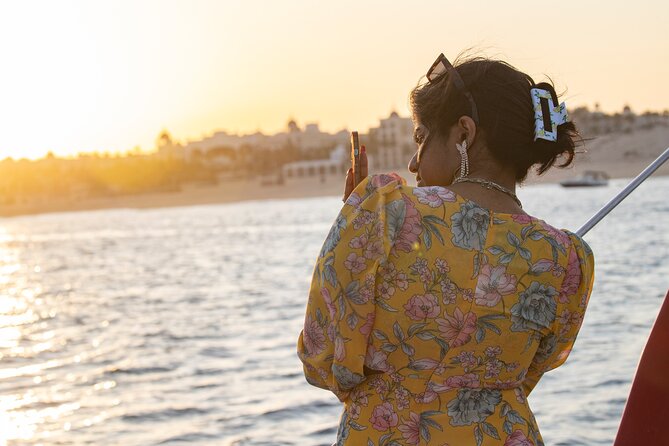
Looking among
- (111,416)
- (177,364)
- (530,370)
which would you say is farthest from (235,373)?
(530,370)

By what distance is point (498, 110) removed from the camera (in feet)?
6.01

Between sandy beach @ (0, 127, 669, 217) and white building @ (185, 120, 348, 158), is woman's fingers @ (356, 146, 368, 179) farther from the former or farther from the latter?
white building @ (185, 120, 348, 158)

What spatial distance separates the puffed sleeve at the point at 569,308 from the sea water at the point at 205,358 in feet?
15.0

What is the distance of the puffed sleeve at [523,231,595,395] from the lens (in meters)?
1.87

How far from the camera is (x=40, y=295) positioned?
2169 cm

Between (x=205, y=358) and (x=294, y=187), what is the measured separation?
306 feet

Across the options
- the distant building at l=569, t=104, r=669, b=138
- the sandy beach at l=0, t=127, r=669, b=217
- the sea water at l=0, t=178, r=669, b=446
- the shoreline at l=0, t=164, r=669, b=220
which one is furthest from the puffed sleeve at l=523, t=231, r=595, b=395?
the distant building at l=569, t=104, r=669, b=138

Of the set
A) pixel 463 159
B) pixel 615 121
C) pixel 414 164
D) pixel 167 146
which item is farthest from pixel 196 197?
pixel 463 159

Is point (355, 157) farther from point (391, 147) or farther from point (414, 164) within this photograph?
point (391, 147)

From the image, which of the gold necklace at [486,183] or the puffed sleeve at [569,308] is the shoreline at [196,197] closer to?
the puffed sleeve at [569,308]

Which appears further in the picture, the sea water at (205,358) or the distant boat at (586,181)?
the distant boat at (586,181)

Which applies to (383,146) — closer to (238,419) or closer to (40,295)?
(40,295)

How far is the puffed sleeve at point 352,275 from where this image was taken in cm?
176

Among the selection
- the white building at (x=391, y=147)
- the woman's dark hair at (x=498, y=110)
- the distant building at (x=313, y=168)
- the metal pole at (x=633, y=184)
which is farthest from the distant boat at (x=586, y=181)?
the woman's dark hair at (x=498, y=110)
